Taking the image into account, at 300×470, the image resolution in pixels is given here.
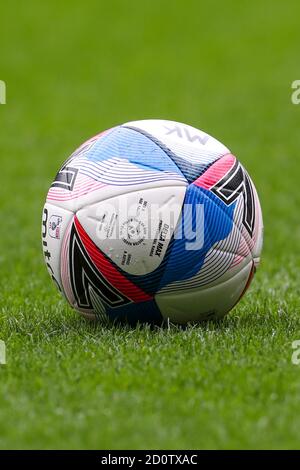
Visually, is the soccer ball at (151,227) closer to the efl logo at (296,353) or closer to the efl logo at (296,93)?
the efl logo at (296,353)

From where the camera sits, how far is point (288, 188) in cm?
1179

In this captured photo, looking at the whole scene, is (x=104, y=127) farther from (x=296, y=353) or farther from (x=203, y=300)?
(x=296, y=353)

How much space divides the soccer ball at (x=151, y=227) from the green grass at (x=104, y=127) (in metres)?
0.23

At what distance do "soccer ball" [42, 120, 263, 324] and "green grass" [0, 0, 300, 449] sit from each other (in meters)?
0.23

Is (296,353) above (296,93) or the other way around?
above

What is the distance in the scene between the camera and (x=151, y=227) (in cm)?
534

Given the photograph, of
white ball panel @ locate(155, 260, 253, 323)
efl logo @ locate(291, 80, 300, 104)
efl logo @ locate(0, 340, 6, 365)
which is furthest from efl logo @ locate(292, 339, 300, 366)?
efl logo @ locate(291, 80, 300, 104)

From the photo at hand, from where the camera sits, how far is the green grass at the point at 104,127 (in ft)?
13.6

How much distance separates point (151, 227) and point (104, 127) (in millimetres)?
11509

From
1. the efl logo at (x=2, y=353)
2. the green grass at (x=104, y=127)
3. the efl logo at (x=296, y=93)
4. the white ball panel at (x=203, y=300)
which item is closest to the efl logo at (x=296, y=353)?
the green grass at (x=104, y=127)

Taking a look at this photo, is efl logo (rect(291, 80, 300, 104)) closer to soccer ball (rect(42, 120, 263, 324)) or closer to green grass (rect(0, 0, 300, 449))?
green grass (rect(0, 0, 300, 449))

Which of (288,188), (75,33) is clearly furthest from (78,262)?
(75,33)

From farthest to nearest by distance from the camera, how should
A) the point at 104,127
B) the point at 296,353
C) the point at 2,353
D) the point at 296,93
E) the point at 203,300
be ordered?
the point at 296,93 → the point at 104,127 → the point at 203,300 → the point at 2,353 → the point at 296,353

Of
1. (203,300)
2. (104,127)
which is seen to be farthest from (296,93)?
(203,300)
